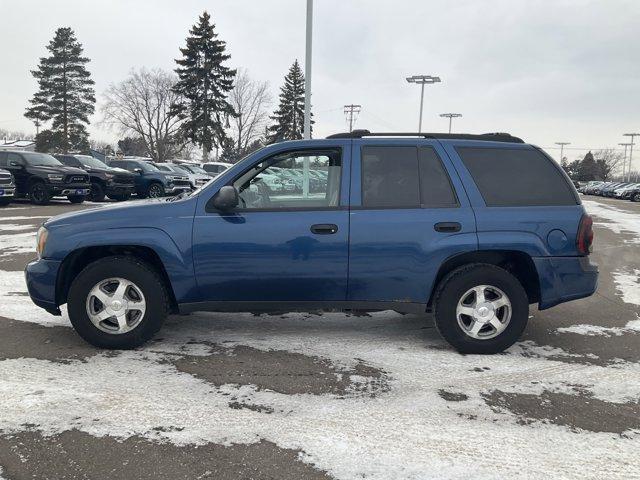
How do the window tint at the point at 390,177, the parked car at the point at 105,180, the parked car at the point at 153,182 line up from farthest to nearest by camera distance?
the parked car at the point at 153,182 < the parked car at the point at 105,180 < the window tint at the point at 390,177

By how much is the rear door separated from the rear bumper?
2.10ft

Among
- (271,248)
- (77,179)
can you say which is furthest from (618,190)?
(271,248)

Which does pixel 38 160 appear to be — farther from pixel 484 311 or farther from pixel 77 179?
pixel 484 311

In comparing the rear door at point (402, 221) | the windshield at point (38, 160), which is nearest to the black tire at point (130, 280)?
the rear door at point (402, 221)

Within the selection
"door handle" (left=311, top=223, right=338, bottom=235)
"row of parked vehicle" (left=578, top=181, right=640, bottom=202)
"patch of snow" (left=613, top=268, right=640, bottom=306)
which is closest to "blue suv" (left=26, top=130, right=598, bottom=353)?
"door handle" (left=311, top=223, right=338, bottom=235)

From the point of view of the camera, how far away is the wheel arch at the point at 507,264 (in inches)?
161

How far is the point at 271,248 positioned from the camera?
3914 millimetres

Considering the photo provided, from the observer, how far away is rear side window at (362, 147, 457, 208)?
4039 millimetres

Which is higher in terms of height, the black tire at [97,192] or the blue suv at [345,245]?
the black tire at [97,192]

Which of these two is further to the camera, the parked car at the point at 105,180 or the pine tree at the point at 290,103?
the pine tree at the point at 290,103

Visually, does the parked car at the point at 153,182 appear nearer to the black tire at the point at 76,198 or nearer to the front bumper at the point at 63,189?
the black tire at the point at 76,198

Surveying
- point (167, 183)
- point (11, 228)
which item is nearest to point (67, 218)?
point (11, 228)

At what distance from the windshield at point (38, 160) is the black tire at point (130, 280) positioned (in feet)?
50.5

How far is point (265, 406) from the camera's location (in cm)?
315
